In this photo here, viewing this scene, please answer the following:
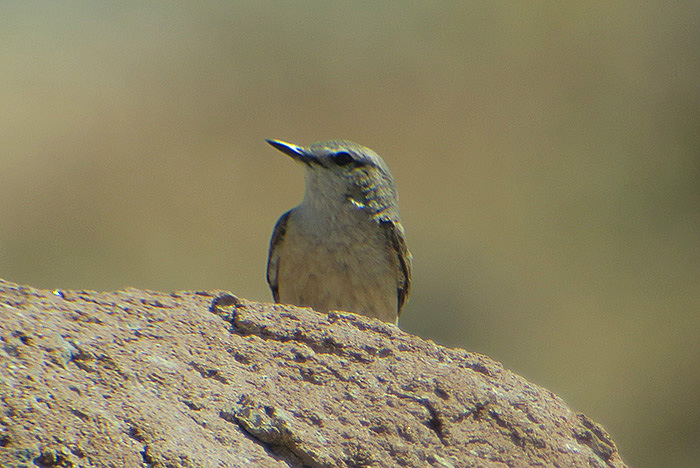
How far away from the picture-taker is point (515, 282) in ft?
64.1

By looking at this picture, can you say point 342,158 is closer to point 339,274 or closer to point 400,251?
point 400,251

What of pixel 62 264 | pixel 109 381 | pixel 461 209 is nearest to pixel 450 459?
pixel 109 381

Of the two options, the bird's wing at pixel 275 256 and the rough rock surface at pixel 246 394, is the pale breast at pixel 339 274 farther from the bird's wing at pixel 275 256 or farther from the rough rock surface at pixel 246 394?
the rough rock surface at pixel 246 394

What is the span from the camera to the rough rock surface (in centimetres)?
287

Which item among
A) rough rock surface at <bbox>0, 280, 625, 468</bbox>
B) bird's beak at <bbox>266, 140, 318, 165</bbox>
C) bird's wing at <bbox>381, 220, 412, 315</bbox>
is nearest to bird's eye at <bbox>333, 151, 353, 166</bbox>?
bird's beak at <bbox>266, 140, 318, 165</bbox>

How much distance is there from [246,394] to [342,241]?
11.9 feet

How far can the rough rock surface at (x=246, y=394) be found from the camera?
2871mm

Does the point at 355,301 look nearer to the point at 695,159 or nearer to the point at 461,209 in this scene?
the point at 461,209

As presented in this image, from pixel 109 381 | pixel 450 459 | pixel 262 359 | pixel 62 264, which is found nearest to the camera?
pixel 109 381

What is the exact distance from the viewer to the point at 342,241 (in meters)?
6.90

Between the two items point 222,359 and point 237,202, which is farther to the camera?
point 237,202

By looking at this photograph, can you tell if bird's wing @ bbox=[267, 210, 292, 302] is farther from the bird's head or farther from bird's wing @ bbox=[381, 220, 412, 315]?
bird's wing @ bbox=[381, 220, 412, 315]

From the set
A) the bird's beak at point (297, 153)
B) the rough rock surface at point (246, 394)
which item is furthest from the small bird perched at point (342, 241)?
the rough rock surface at point (246, 394)

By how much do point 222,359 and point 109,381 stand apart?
498 mm
